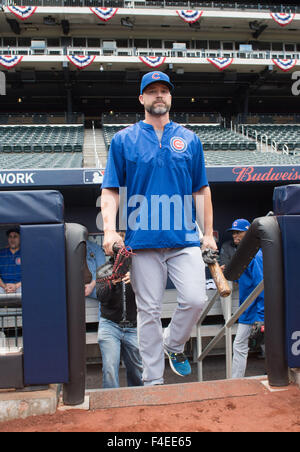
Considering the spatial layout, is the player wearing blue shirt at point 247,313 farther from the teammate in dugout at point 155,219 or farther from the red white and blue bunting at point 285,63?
the red white and blue bunting at point 285,63

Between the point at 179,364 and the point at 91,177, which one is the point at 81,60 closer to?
the point at 91,177

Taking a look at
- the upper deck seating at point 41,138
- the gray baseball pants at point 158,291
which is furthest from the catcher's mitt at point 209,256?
the upper deck seating at point 41,138

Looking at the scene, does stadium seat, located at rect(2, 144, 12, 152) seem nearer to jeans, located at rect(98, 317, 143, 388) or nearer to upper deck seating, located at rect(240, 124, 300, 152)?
upper deck seating, located at rect(240, 124, 300, 152)

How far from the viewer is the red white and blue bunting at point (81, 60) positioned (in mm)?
16797

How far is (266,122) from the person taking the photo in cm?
1950

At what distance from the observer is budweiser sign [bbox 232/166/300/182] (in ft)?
24.5

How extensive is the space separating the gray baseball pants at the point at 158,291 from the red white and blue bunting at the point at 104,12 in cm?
1819

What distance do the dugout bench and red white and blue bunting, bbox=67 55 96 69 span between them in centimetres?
1681

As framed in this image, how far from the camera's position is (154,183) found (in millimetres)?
2154

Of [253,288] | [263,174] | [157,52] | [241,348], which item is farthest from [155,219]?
[157,52]

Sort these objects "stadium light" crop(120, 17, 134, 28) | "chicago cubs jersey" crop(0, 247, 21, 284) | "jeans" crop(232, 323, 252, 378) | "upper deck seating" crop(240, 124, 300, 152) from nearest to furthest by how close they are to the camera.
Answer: "chicago cubs jersey" crop(0, 247, 21, 284) → "jeans" crop(232, 323, 252, 378) → "upper deck seating" crop(240, 124, 300, 152) → "stadium light" crop(120, 17, 134, 28)

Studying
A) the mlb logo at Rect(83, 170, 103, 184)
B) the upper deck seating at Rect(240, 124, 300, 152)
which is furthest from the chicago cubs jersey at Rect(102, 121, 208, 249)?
the upper deck seating at Rect(240, 124, 300, 152)
